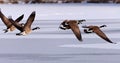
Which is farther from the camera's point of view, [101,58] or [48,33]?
[48,33]

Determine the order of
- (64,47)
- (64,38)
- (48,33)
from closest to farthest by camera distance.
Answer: (64,47)
(64,38)
(48,33)

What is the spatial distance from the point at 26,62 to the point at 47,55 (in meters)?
0.54

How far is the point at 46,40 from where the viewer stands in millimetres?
6191

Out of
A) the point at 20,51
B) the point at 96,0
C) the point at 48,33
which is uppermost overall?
the point at 20,51

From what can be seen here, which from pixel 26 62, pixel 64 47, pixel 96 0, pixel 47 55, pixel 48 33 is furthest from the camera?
pixel 96 0

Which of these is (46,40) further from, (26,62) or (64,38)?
(26,62)

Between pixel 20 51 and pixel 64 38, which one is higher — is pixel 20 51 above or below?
above

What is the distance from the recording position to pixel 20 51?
4934 millimetres

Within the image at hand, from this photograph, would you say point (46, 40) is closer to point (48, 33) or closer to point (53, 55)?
point (48, 33)

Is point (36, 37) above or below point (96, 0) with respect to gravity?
above

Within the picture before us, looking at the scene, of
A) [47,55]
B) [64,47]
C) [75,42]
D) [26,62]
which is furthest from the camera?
[75,42]

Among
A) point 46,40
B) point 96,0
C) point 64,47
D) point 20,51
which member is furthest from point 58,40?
point 96,0

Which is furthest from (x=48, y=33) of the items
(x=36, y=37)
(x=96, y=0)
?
(x=96, y=0)

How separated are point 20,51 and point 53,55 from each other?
1.65 feet
